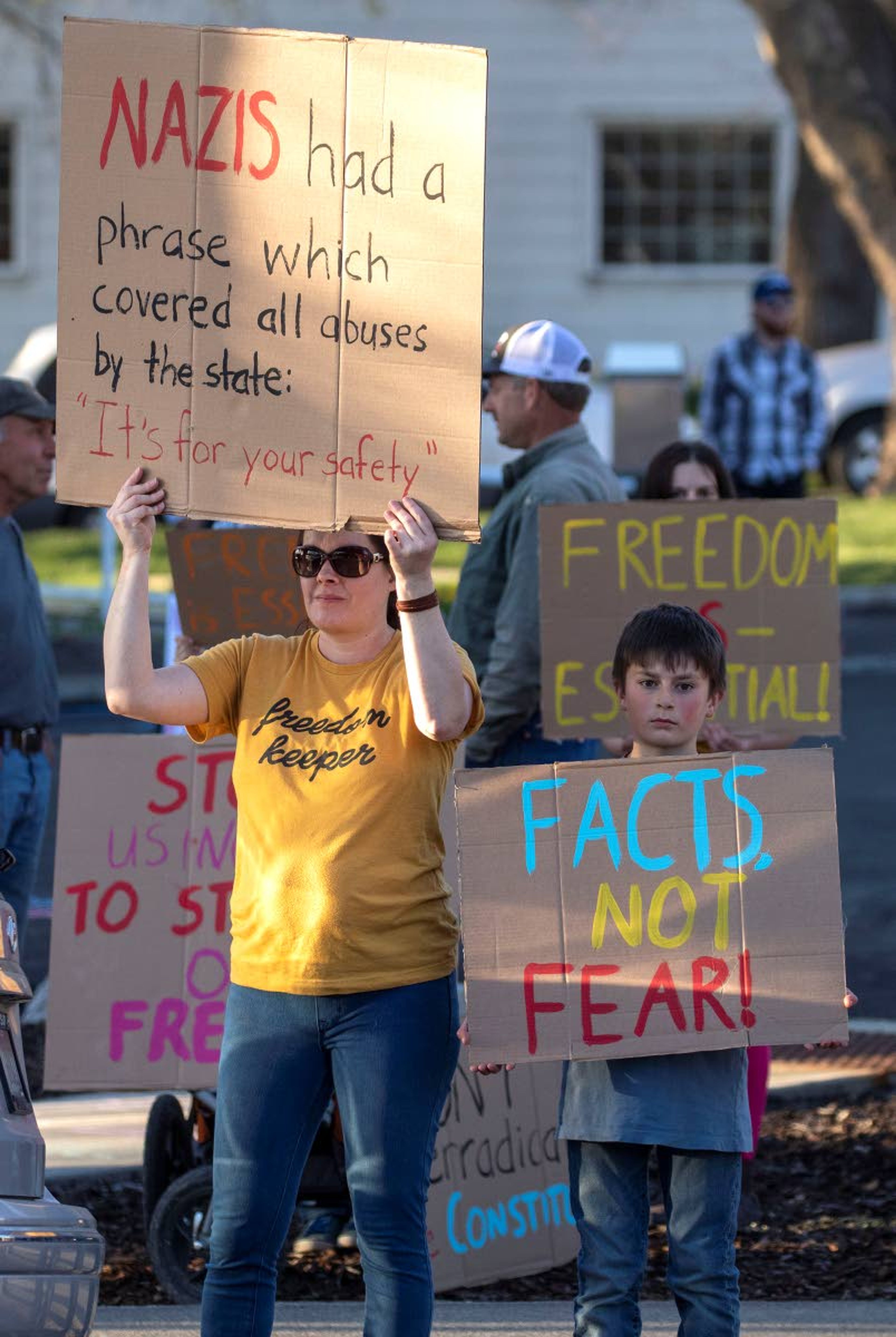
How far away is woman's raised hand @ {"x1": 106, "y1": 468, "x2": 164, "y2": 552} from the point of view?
12.6 feet

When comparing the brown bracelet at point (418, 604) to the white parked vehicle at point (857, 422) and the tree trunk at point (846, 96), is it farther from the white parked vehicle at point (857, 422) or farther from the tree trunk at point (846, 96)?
the white parked vehicle at point (857, 422)

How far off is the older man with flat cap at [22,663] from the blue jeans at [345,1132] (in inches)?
75.7

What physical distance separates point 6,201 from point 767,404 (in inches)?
705

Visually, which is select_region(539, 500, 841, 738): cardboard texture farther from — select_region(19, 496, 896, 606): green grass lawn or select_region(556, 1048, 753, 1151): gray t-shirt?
select_region(19, 496, 896, 606): green grass lawn

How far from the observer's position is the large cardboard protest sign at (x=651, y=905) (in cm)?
392

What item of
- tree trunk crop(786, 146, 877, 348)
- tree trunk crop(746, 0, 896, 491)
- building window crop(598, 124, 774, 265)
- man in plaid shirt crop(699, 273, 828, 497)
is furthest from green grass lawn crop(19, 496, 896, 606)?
building window crop(598, 124, 774, 265)

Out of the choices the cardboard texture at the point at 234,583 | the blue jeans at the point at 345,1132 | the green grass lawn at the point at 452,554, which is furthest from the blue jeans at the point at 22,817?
the green grass lawn at the point at 452,554

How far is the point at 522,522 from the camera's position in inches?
227

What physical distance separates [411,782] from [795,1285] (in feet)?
6.53

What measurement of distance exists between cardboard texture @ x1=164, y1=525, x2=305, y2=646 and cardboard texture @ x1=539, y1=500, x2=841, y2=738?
0.63 metres

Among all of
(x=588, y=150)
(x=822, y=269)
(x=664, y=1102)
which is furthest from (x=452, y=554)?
(x=664, y=1102)

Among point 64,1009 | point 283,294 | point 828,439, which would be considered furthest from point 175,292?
point 828,439

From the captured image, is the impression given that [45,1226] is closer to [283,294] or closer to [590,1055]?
→ [590,1055]

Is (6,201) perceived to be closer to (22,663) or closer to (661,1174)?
(22,663)
